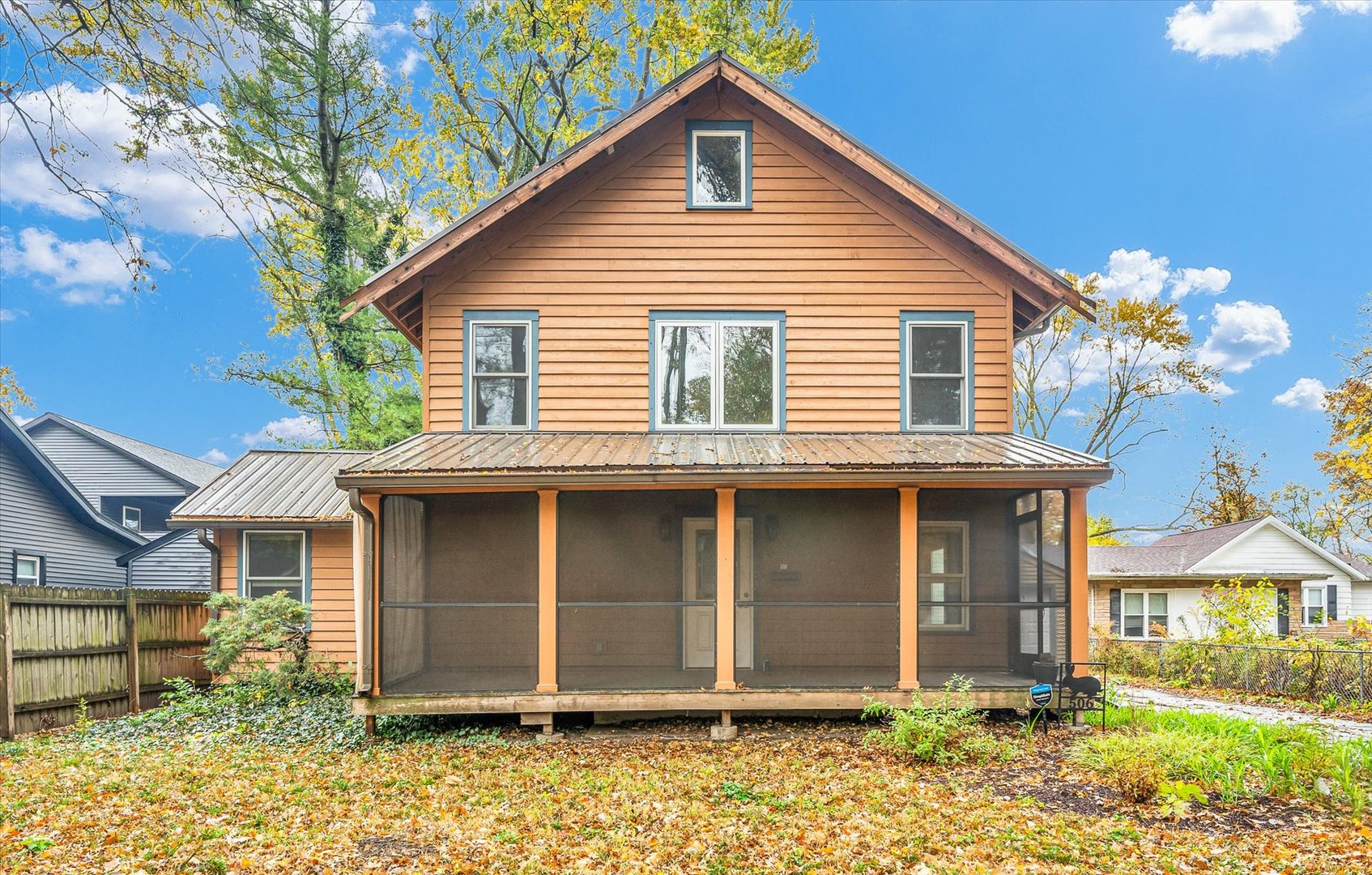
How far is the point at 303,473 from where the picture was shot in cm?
1398

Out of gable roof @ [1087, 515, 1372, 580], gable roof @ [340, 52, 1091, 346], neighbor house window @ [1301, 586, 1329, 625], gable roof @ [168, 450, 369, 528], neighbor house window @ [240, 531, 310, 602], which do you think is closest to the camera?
gable roof @ [340, 52, 1091, 346]

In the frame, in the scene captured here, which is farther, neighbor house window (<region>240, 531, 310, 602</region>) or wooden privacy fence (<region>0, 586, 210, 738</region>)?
neighbor house window (<region>240, 531, 310, 602</region>)

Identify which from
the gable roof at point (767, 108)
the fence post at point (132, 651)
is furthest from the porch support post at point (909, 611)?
the fence post at point (132, 651)

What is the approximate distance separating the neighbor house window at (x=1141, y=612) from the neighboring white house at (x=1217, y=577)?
22 millimetres

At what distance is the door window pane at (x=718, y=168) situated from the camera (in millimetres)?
11117

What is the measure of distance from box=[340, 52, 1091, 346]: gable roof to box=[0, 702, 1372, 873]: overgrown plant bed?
564 centimetres

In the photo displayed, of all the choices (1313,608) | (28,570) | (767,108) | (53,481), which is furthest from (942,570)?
(1313,608)

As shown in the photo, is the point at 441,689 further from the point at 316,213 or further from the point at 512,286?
the point at 316,213

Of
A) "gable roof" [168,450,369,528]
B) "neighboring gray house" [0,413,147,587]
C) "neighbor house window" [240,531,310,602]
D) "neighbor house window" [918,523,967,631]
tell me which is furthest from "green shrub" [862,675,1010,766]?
"neighboring gray house" [0,413,147,587]

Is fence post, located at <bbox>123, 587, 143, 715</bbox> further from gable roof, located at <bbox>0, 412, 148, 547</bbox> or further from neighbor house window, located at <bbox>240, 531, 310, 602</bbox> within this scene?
gable roof, located at <bbox>0, 412, 148, 547</bbox>

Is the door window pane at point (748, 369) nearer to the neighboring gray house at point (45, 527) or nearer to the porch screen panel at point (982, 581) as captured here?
the porch screen panel at point (982, 581)

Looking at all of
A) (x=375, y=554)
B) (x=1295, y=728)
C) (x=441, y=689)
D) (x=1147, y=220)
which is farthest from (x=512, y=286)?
(x=1147, y=220)

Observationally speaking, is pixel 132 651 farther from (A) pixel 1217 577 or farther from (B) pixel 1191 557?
(B) pixel 1191 557

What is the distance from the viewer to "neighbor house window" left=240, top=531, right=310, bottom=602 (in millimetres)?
12820
